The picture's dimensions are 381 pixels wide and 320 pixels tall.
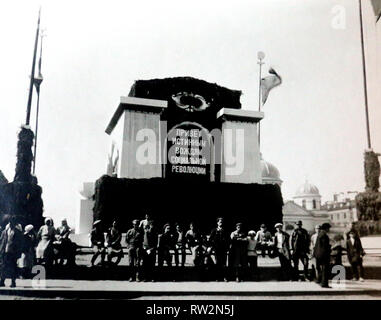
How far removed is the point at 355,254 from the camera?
33.6ft

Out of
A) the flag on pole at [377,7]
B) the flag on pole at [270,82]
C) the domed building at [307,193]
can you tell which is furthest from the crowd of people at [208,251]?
the flag on pole at [377,7]

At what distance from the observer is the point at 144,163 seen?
17.5 metres

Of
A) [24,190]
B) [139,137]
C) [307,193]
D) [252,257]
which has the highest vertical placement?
[139,137]

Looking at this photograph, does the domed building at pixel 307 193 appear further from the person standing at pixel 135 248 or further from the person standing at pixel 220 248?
the person standing at pixel 135 248

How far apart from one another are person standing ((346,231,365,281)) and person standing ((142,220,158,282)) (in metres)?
5.01

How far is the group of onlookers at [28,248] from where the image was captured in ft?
28.9

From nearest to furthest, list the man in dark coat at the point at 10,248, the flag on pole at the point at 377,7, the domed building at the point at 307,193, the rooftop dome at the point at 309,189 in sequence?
the man in dark coat at the point at 10,248, the flag on pole at the point at 377,7, the rooftop dome at the point at 309,189, the domed building at the point at 307,193

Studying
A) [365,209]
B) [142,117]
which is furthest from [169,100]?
[365,209]

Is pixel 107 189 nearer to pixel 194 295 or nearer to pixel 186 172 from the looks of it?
pixel 186 172

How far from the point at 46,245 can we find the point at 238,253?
4800mm

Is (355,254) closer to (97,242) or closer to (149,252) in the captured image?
(149,252)

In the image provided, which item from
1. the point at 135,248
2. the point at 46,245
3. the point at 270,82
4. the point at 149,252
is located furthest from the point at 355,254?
the point at 46,245

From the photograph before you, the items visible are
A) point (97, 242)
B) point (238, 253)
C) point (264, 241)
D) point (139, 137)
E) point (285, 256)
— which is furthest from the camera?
point (139, 137)

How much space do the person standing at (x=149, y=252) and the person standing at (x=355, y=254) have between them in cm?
501
